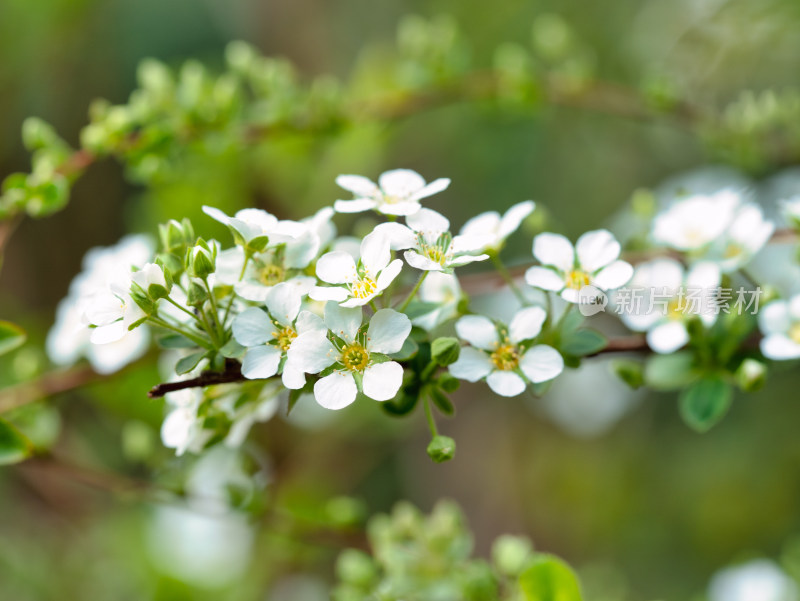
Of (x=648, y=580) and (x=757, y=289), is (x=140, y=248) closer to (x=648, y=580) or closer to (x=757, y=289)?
(x=757, y=289)

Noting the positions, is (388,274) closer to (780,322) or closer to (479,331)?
(479,331)

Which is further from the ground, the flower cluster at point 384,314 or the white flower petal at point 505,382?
the flower cluster at point 384,314

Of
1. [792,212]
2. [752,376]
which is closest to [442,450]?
[752,376]

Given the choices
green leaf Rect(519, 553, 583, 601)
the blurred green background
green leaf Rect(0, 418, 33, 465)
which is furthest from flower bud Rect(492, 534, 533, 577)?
the blurred green background

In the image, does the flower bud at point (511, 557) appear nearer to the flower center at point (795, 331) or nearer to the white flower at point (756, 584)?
the flower center at point (795, 331)

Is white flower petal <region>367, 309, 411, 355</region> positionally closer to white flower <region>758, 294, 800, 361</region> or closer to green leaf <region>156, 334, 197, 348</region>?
green leaf <region>156, 334, 197, 348</region>

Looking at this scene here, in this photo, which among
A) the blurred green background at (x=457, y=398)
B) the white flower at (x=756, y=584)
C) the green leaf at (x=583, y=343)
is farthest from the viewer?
the blurred green background at (x=457, y=398)

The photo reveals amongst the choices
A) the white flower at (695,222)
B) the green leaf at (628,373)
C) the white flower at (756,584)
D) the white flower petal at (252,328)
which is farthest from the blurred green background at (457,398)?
the white flower petal at (252,328)

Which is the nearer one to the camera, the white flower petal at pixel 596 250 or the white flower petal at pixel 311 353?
the white flower petal at pixel 311 353
